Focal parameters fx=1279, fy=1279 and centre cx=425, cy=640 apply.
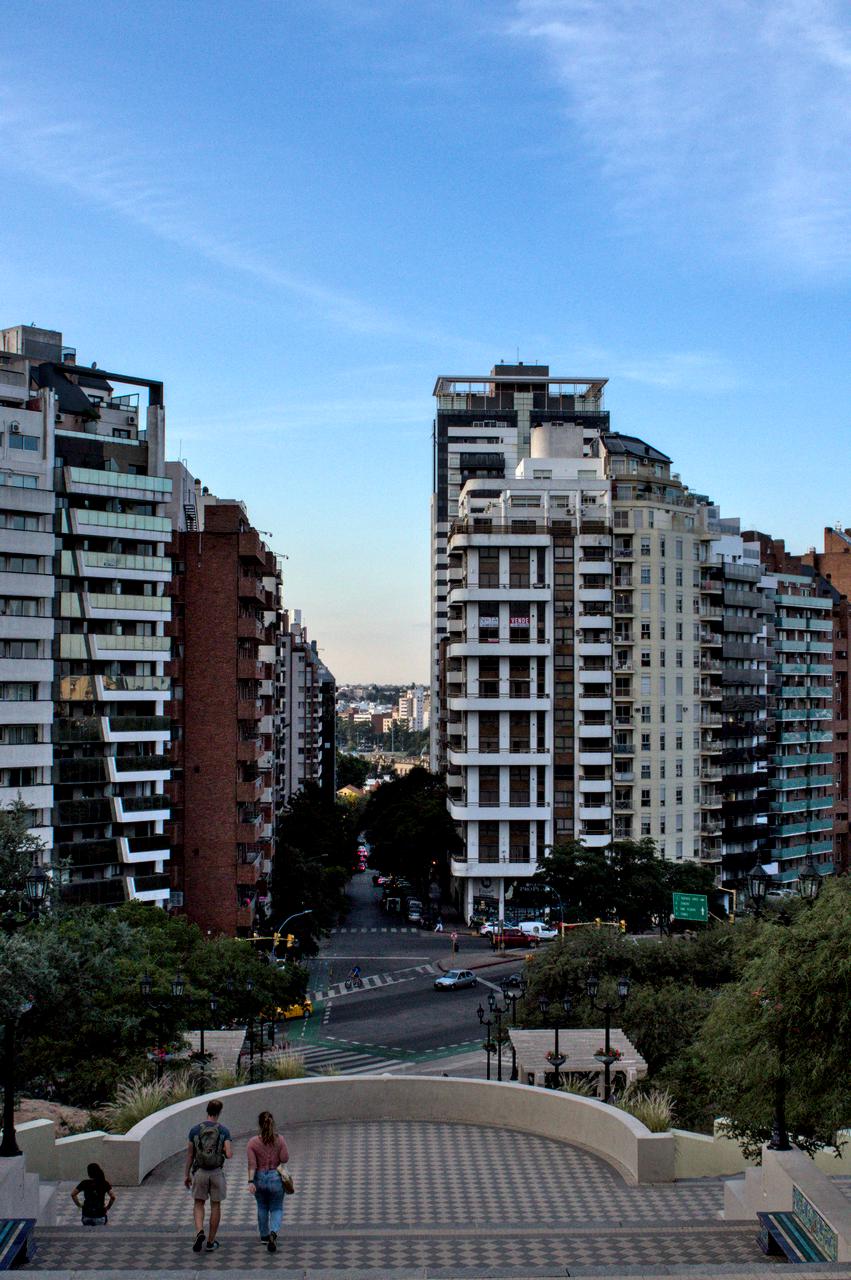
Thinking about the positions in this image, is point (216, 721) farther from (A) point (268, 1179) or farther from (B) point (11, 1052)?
(A) point (268, 1179)

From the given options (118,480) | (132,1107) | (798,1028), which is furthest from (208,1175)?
(118,480)

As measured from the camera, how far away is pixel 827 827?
4272 inches

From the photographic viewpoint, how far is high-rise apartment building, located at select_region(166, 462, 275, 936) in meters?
64.6

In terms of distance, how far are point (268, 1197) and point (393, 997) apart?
49.6 m

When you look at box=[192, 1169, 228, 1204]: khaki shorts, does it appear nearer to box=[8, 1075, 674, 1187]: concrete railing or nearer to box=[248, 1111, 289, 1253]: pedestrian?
box=[248, 1111, 289, 1253]: pedestrian

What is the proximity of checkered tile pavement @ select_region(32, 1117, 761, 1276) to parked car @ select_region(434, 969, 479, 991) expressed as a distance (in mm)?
41986

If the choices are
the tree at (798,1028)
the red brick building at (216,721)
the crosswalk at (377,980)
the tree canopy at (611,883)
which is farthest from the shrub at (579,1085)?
the tree canopy at (611,883)

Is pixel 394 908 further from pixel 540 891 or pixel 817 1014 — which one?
pixel 817 1014

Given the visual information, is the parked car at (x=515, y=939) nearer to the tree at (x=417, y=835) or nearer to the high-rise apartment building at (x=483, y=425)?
the tree at (x=417, y=835)

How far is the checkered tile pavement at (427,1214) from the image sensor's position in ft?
46.0

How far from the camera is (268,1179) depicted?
46.0ft

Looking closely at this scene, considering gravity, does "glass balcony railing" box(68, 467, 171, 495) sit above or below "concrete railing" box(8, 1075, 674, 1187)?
above

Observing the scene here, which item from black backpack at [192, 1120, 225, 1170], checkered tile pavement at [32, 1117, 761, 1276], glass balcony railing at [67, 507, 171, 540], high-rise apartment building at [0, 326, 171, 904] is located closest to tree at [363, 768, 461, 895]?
high-rise apartment building at [0, 326, 171, 904]

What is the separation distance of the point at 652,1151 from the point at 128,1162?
7.51 meters
